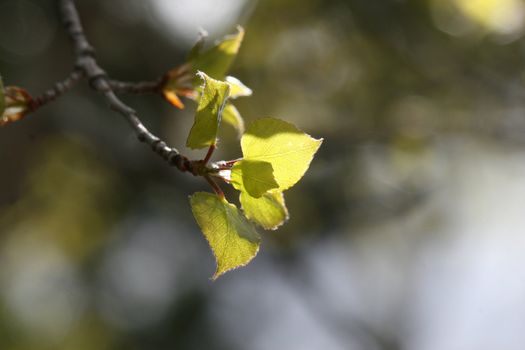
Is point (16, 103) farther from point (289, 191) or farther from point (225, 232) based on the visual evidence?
point (289, 191)

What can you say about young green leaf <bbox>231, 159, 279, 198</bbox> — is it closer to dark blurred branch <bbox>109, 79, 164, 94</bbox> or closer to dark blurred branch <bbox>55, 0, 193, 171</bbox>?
dark blurred branch <bbox>55, 0, 193, 171</bbox>

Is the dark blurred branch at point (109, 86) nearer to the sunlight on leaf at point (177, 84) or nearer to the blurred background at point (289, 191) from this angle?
the sunlight on leaf at point (177, 84)

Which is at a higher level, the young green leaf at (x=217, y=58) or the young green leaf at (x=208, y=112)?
the young green leaf at (x=208, y=112)

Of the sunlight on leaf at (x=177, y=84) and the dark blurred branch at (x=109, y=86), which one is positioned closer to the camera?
the dark blurred branch at (x=109, y=86)

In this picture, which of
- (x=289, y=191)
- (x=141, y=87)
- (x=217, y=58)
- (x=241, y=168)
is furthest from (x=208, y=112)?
(x=289, y=191)

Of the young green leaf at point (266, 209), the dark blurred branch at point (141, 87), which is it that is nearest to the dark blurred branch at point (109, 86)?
the dark blurred branch at point (141, 87)

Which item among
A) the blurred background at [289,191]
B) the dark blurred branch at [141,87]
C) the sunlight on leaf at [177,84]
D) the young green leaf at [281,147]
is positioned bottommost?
the blurred background at [289,191]

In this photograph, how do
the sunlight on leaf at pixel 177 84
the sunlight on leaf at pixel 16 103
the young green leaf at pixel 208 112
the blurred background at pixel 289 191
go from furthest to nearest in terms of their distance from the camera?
the blurred background at pixel 289 191, the sunlight on leaf at pixel 177 84, the sunlight on leaf at pixel 16 103, the young green leaf at pixel 208 112

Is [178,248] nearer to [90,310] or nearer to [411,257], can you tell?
[90,310]

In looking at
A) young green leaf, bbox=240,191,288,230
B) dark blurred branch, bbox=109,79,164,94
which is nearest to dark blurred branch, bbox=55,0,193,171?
dark blurred branch, bbox=109,79,164,94
